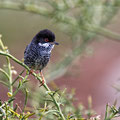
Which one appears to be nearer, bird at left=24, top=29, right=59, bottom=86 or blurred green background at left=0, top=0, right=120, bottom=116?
bird at left=24, top=29, right=59, bottom=86

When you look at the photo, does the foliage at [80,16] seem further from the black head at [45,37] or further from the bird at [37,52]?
the black head at [45,37]

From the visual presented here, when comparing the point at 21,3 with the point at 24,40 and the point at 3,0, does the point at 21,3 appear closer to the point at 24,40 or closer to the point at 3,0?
the point at 3,0

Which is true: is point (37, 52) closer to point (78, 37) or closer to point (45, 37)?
point (45, 37)

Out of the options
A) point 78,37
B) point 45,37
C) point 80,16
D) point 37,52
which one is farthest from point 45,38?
point 78,37

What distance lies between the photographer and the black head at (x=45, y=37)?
2.71m

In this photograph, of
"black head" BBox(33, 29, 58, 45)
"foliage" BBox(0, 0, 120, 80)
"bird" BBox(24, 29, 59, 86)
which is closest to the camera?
"black head" BBox(33, 29, 58, 45)

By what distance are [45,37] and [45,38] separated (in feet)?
0.04

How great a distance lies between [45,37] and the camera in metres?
2.79

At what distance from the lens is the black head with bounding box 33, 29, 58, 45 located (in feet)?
8.91

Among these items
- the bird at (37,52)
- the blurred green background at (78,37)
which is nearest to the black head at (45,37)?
the bird at (37,52)

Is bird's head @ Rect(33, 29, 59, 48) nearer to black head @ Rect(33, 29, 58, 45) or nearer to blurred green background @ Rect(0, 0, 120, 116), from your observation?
black head @ Rect(33, 29, 58, 45)

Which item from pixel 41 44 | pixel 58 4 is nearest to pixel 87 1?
pixel 58 4

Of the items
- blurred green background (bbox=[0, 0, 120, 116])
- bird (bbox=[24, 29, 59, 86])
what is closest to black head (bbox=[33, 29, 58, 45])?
bird (bbox=[24, 29, 59, 86])

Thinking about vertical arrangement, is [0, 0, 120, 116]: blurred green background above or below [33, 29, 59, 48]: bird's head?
above
